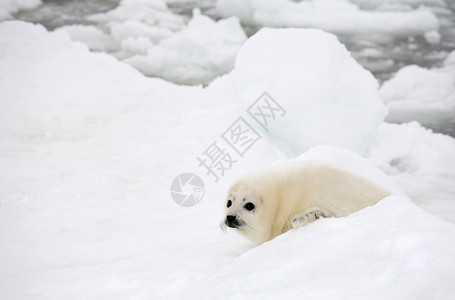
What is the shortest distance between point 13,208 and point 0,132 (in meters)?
3.20

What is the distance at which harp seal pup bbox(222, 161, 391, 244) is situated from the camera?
2.60m

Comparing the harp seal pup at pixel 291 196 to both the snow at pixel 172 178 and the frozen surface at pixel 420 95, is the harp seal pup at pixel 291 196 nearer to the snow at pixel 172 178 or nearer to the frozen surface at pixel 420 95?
the snow at pixel 172 178

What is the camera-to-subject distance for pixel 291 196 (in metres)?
2.79

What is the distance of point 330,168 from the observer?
111 inches

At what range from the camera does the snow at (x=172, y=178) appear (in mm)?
1678

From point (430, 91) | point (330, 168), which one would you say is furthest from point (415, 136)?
point (430, 91)

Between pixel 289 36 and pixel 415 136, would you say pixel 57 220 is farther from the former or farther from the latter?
pixel 415 136

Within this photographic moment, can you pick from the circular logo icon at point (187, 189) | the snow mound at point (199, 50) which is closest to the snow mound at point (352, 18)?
the snow mound at point (199, 50)

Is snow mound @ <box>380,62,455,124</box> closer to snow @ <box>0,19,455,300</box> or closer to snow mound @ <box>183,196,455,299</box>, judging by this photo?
snow @ <box>0,19,455,300</box>

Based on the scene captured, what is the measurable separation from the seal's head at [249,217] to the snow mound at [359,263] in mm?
667

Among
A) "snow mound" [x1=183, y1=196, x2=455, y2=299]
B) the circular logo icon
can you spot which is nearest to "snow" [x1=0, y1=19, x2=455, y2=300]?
"snow mound" [x1=183, y1=196, x2=455, y2=299]

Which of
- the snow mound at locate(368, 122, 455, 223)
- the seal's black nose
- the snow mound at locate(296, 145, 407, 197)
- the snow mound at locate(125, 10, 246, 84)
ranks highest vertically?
the seal's black nose

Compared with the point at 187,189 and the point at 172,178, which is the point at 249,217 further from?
the point at 172,178

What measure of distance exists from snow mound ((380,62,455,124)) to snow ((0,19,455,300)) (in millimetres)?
12877
